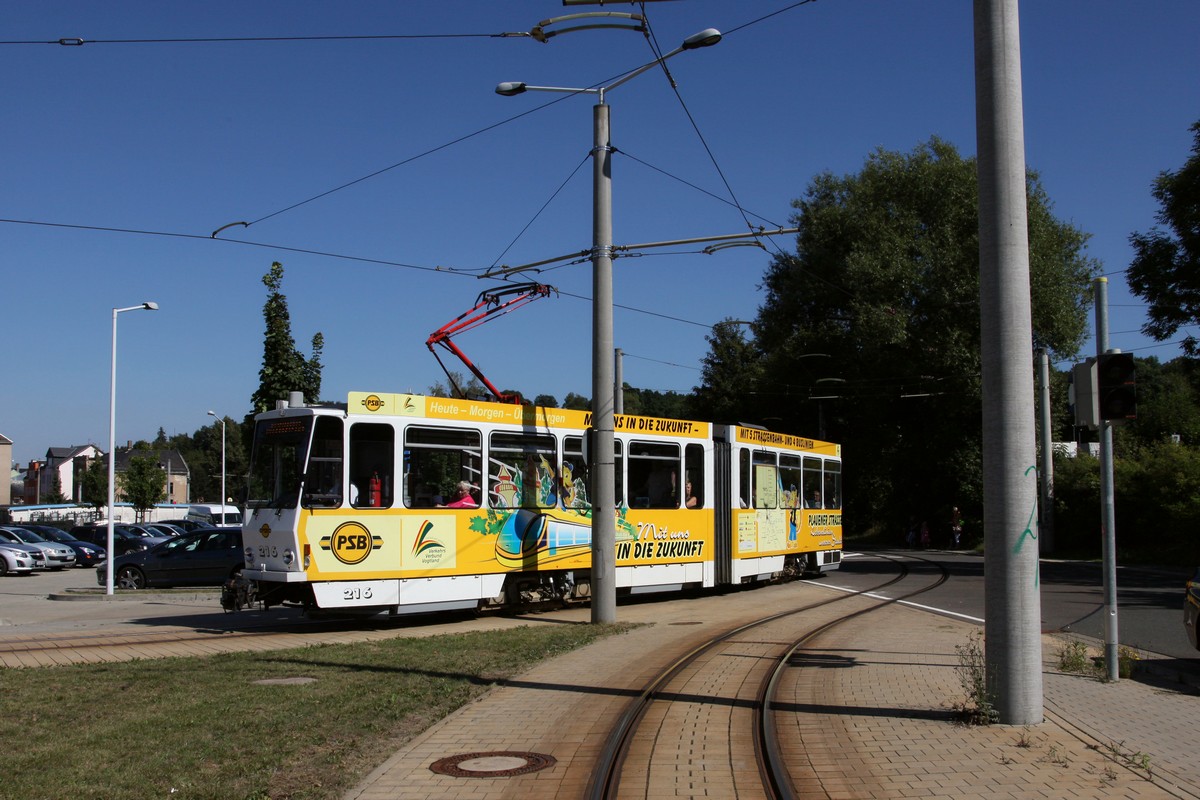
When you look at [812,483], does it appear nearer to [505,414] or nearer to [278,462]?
[505,414]

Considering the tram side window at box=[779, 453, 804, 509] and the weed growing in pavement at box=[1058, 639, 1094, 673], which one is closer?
the weed growing in pavement at box=[1058, 639, 1094, 673]

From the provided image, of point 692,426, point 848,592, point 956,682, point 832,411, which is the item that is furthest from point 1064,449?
point 956,682

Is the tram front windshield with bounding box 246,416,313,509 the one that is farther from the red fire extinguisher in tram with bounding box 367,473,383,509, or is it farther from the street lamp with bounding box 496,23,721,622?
the street lamp with bounding box 496,23,721,622

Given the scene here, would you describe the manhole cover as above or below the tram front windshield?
below

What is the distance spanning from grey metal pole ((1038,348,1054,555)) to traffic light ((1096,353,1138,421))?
2505 cm

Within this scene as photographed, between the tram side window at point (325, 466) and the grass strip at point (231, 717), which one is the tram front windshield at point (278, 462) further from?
the grass strip at point (231, 717)

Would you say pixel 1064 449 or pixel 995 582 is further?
pixel 1064 449

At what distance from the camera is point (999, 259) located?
25.0ft

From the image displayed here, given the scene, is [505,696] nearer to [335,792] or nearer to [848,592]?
[335,792]

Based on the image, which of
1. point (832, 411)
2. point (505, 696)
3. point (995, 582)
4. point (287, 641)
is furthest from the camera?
point (832, 411)

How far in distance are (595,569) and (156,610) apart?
9109 millimetres

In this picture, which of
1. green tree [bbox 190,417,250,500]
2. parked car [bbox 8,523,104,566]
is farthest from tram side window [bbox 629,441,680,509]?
green tree [bbox 190,417,250,500]

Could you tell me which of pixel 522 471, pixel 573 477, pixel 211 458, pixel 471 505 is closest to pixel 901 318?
pixel 573 477

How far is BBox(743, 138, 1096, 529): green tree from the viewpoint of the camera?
4078 cm
